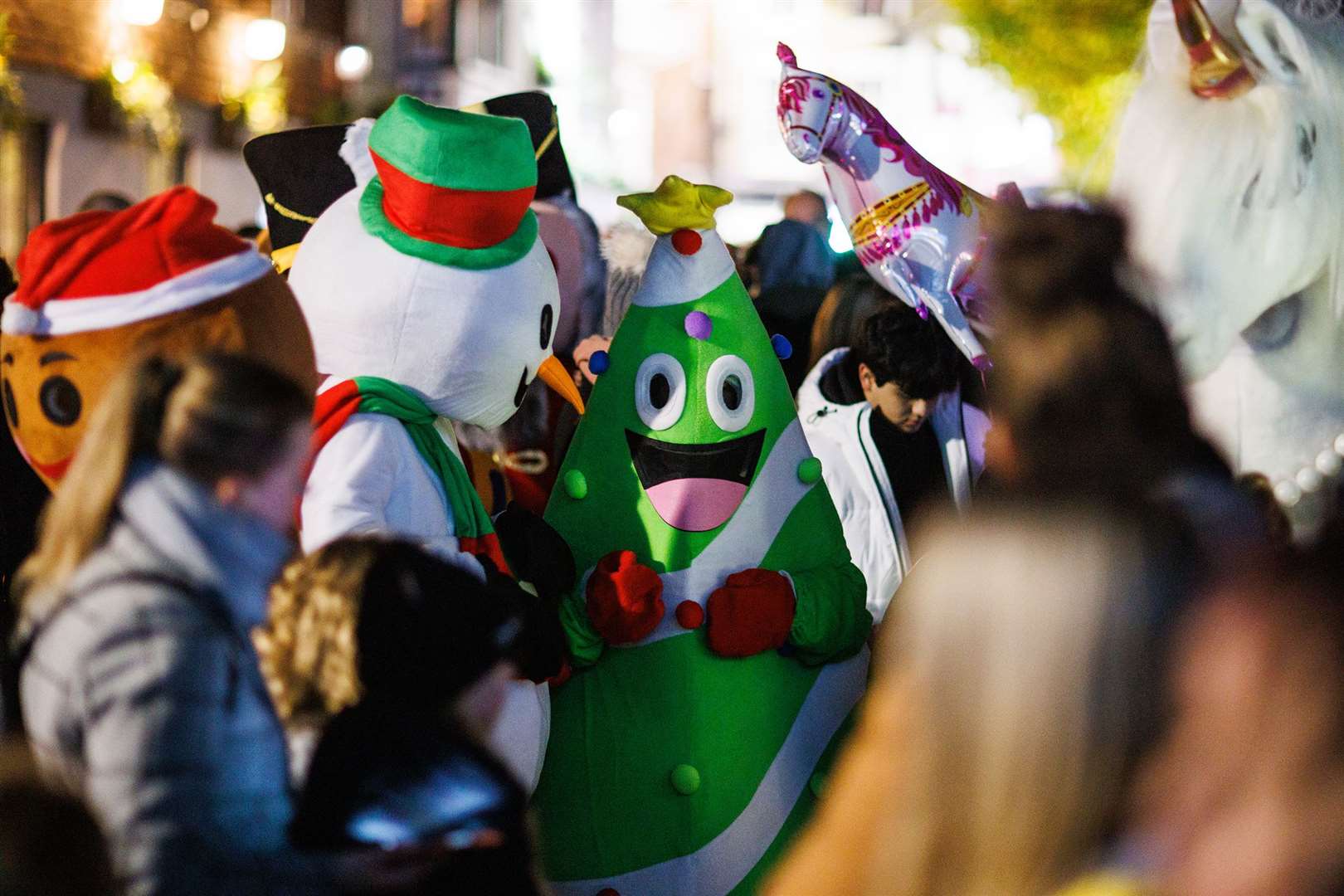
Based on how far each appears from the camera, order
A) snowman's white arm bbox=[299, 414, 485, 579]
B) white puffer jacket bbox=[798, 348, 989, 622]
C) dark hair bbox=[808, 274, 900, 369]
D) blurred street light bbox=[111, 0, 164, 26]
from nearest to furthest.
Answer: snowman's white arm bbox=[299, 414, 485, 579] → white puffer jacket bbox=[798, 348, 989, 622] → dark hair bbox=[808, 274, 900, 369] → blurred street light bbox=[111, 0, 164, 26]

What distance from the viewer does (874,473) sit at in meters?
3.92

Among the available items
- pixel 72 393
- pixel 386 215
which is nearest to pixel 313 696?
pixel 72 393

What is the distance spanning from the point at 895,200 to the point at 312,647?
216 cm

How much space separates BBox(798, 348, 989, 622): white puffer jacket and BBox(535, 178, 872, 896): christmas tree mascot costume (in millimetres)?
626

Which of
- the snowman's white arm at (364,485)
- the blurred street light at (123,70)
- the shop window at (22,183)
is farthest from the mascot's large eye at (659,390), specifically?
the blurred street light at (123,70)

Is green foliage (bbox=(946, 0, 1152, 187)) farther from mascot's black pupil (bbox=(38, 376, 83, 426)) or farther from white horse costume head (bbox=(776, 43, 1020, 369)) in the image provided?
mascot's black pupil (bbox=(38, 376, 83, 426))

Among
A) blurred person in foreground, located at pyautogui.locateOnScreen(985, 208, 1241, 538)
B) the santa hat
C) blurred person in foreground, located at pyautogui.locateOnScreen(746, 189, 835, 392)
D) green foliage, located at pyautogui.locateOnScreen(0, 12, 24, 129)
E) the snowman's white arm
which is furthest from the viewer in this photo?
green foliage, located at pyautogui.locateOnScreen(0, 12, 24, 129)

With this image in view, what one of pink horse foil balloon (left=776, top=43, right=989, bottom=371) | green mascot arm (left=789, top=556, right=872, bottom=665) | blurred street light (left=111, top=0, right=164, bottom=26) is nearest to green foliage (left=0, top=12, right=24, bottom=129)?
blurred street light (left=111, top=0, right=164, bottom=26)

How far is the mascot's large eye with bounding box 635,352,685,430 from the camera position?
314cm

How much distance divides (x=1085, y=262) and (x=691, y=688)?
5.21ft

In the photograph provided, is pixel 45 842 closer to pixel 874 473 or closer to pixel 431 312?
pixel 431 312

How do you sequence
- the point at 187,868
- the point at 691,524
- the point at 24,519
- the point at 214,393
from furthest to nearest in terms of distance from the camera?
the point at 24,519
the point at 691,524
the point at 214,393
the point at 187,868

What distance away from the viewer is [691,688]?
3.05 metres

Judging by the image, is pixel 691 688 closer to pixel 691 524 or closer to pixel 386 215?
pixel 691 524
